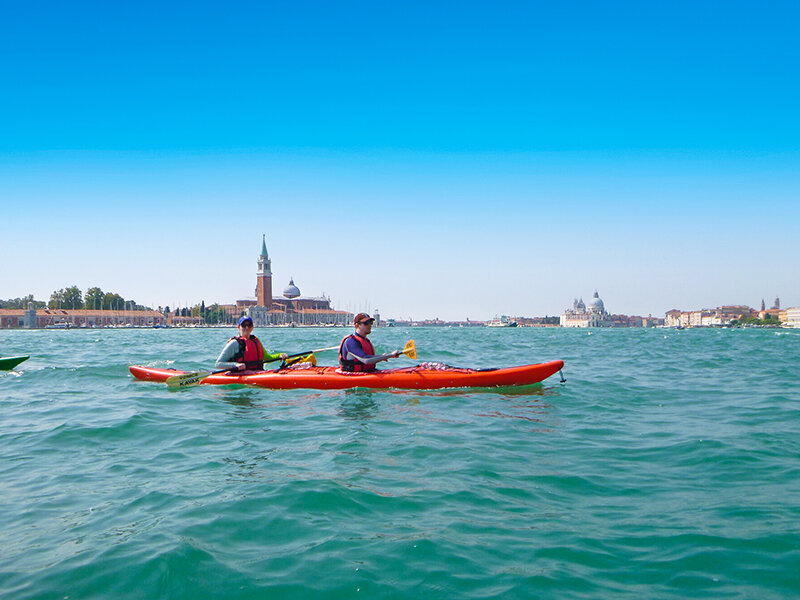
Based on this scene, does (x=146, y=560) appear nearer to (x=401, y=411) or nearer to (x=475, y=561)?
(x=475, y=561)

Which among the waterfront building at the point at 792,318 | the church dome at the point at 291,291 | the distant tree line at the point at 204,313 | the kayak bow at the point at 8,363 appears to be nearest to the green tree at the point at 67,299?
the distant tree line at the point at 204,313

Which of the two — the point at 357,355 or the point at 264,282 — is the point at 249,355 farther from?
the point at 264,282

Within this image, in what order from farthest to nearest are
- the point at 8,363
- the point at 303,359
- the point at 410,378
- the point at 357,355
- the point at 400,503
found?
the point at 8,363 < the point at 303,359 < the point at 357,355 < the point at 410,378 < the point at 400,503

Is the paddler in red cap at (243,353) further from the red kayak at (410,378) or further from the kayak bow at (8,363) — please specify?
the kayak bow at (8,363)

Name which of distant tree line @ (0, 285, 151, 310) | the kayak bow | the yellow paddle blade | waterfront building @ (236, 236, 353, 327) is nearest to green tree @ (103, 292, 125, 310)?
distant tree line @ (0, 285, 151, 310)

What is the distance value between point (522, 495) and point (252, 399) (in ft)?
21.8

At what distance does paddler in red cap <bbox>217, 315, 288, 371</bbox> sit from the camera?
1155 cm

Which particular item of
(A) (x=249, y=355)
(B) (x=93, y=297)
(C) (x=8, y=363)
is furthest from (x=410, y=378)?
(B) (x=93, y=297)

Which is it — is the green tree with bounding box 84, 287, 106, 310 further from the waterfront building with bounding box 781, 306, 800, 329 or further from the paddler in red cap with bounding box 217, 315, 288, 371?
the waterfront building with bounding box 781, 306, 800, 329

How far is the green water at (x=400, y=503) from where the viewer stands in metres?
3.50

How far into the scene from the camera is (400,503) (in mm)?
4746

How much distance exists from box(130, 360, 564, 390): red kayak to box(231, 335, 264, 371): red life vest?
1.03 ft

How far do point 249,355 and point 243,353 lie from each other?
13 cm

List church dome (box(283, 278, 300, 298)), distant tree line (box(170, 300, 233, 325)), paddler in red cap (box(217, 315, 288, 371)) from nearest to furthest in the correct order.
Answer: paddler in red cap (box(217, 315, 288, 371)) → distant tree line (box(170, 300, 233, 325)) → church dome (box(283, 278, 300, 298))
